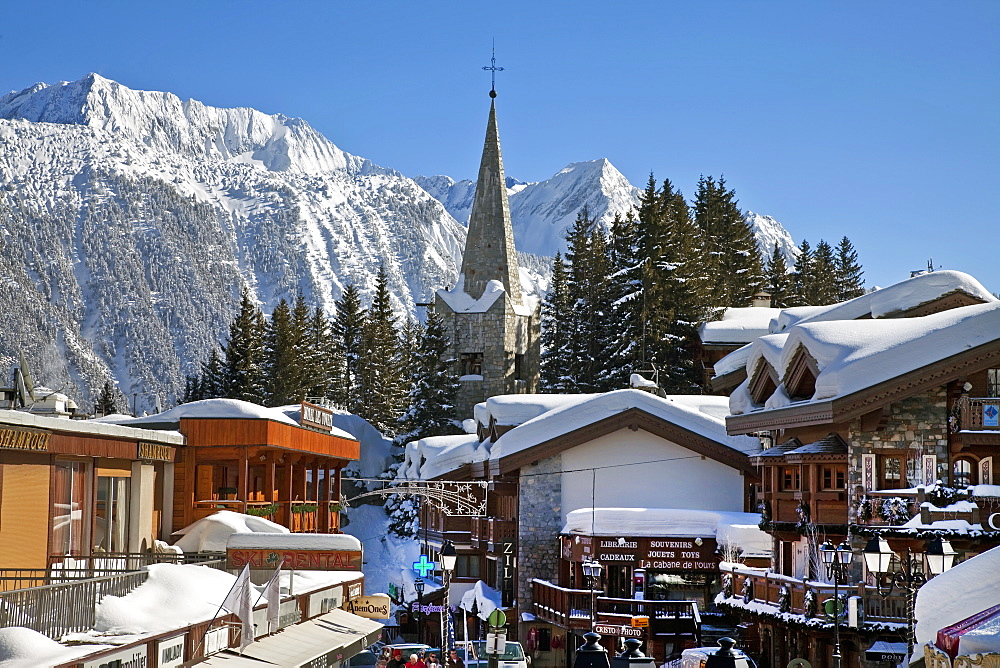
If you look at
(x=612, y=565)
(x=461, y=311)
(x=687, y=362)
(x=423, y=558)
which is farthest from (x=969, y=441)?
(x=461, y=311)

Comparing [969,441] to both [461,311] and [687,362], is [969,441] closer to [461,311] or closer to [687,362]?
[687,362]

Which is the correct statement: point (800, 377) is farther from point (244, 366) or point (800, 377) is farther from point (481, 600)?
point (244, 366)

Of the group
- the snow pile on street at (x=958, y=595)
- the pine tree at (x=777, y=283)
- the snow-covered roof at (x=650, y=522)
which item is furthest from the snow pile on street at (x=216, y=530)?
the pine tree at (x=777, y=283)

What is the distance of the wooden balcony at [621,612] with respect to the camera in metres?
37.7

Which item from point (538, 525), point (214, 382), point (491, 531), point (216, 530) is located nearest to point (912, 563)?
point (216, 530)

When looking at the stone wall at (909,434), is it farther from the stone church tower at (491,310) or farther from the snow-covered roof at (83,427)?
the stone church tower at (491,310)

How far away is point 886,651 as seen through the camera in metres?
28.7

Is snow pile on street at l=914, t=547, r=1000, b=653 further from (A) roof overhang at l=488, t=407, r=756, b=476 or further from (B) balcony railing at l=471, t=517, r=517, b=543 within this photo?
(B) balcony railing at l=471, t=517, r=517, b=543

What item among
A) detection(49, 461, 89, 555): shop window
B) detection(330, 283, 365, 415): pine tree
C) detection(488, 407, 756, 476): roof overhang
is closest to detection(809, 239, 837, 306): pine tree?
detection(330, 283, 365, 415): pine tree

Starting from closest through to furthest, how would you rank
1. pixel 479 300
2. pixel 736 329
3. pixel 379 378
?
pixel 736 329
pixel 479 300
pixel 379 378

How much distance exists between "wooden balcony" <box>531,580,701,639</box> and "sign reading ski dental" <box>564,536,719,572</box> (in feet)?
3.69

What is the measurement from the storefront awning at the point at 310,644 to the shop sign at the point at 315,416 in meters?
13.2

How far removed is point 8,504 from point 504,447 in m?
22.7

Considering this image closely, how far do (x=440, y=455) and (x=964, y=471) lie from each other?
1197 inches
